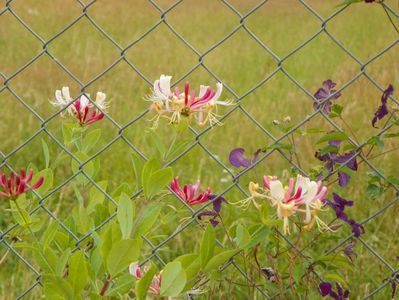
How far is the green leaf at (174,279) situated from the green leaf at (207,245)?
3.4 inches

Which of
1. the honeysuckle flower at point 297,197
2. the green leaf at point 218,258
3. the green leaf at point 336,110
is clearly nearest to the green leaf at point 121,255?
the green leaf at point 218,258

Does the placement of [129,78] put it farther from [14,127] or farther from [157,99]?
[157,99]

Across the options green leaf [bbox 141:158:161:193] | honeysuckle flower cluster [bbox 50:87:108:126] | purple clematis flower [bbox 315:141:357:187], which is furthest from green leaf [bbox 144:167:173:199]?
purple clematis flower [bbox 315:141:357:187]

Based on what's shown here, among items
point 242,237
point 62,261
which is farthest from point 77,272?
point 242,237

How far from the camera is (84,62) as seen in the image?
543 cm

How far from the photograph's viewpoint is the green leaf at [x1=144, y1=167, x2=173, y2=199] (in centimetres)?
153

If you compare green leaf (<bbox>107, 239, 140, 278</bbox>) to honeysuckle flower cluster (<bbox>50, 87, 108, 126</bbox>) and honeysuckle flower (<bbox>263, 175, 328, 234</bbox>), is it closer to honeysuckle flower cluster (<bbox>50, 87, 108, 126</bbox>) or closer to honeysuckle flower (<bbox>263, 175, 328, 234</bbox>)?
honeysuckle flower (<bbox>263, 175, 328, 234</bbox>)

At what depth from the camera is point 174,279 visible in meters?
1.46

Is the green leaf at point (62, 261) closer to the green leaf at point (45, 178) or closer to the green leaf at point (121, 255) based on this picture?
the green leaf at point (121, 255)

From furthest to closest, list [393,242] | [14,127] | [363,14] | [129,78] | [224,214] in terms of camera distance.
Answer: [363,14], [129,78], [14,127], [224,214], [393,242]

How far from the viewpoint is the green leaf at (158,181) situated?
1.53m

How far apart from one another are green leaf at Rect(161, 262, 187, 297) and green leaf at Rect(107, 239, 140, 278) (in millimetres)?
59

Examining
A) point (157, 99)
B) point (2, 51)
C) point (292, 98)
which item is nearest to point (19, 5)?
point (2, 51)

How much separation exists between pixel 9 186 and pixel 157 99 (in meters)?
0.30
